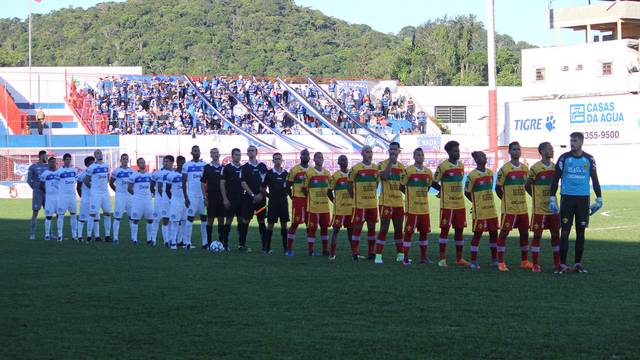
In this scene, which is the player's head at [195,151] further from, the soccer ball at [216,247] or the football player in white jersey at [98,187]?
the football player in white jersey at [98,187]

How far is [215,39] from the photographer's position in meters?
142

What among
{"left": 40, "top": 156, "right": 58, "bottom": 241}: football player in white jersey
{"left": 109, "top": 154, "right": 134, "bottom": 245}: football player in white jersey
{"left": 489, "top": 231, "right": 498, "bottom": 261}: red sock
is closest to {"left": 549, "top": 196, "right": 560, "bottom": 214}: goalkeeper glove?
{"left": 489, "top": 231, "right": 498, "bottom": 261}: red sock

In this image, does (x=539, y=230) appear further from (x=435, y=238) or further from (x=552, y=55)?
(x=552, y=55)

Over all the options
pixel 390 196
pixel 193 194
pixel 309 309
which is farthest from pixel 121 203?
pixel 309 309

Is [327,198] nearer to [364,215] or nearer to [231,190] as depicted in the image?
[364,215]

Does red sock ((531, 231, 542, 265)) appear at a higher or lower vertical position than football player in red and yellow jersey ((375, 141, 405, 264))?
lower

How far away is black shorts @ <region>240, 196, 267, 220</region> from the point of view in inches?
794

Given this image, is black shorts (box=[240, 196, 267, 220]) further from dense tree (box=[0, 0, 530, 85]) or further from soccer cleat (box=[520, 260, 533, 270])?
dense tree (box=[0, 0, 530, 85])

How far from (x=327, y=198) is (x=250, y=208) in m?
1.92

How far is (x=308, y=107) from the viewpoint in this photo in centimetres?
6725

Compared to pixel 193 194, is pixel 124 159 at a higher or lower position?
higher

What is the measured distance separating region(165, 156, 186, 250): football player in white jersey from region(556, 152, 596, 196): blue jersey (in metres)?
8.77

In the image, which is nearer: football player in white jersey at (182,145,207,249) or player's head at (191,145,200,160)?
player's head at (191,145,200,160)

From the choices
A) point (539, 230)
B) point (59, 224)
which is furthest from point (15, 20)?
point (539, 230)
